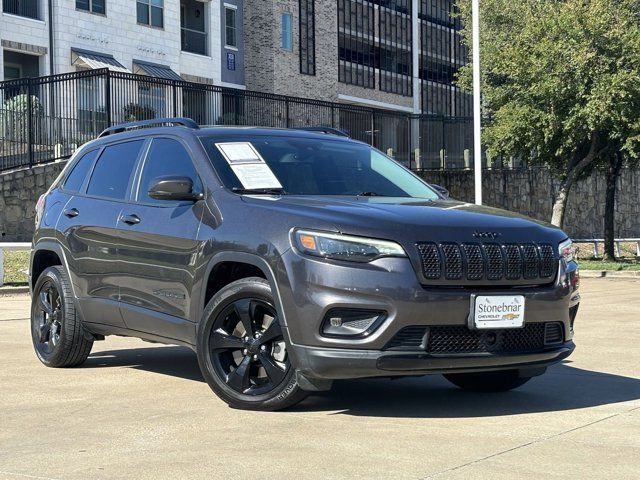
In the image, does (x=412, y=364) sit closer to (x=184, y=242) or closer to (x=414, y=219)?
(x=414, y=219)

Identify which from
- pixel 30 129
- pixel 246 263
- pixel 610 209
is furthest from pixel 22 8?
pixel 246 263

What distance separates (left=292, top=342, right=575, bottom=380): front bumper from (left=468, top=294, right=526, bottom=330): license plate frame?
19cm

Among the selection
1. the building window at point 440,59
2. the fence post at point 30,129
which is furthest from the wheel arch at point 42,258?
the building window at point 440,59

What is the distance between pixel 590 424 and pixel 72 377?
3.93 m

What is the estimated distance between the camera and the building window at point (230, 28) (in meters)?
50.4

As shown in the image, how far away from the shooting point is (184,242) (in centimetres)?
745

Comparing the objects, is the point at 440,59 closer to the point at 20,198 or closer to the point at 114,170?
the point at 20,198

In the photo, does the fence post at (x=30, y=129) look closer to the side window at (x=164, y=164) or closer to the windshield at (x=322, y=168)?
the side window at (x=164, y=164)

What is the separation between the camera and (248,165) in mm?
7633

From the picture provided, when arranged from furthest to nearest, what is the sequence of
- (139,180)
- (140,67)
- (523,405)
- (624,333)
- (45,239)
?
(140,67), (624,333), (45,239), (139,180), (523,405)

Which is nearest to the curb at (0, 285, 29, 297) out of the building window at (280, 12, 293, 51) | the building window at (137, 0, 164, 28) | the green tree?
the green tree

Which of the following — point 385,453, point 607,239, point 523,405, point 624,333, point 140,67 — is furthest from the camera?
point 140,67

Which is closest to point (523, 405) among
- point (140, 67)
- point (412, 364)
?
point (412, 364)

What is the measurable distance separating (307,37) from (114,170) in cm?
4827
